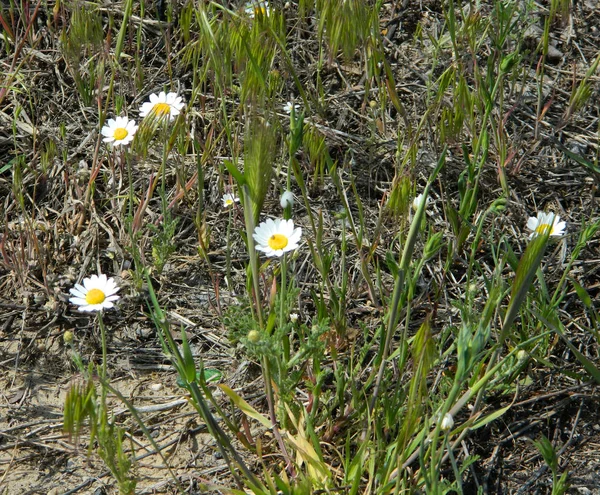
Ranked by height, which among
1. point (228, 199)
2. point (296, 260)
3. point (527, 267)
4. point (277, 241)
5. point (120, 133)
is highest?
point (527, 267)

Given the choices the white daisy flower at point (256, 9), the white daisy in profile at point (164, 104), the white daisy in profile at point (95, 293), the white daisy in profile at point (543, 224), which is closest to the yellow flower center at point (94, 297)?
the white daisy in profile at point (95, 293)

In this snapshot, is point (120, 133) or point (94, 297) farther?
point (120, 133)

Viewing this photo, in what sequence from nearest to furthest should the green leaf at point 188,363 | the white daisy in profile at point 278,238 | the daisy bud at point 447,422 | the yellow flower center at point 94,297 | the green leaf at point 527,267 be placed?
1. the green leaf at point 527,267
2. the green leaf at point 188,363
3. the daisy bud at point 447,422
4. the white daisy in profile at point 278,238
5. the yellow flower center at point 94,297

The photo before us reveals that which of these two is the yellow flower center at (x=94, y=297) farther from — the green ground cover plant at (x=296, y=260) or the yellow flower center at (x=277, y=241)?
the yellow flower center at (x=277, y=241)

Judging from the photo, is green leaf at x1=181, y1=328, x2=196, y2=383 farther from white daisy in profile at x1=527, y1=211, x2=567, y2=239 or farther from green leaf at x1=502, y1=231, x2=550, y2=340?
white daisy in profile at x1=527, y1=211, x2=567, y2=239

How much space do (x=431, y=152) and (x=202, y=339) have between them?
3.33ft

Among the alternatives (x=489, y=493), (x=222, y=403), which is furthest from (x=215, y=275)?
(x=489, y=493)

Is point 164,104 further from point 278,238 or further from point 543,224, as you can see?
point 543,224

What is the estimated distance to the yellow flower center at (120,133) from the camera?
2322 mm

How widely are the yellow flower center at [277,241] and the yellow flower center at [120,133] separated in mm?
797

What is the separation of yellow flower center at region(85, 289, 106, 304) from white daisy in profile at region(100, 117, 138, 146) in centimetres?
61

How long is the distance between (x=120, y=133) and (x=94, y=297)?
0.67 metres

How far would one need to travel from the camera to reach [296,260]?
2.30 m

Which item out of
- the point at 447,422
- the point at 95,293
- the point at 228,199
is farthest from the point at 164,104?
the point at 447,422
